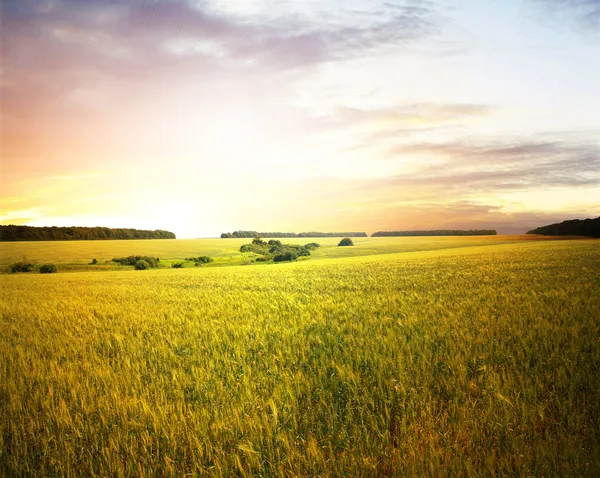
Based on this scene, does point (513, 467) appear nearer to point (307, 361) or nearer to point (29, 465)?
point (307, 361)

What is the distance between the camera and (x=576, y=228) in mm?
92250

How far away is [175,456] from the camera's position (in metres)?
3.70

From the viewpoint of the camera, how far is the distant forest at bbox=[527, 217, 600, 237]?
86.0 meters

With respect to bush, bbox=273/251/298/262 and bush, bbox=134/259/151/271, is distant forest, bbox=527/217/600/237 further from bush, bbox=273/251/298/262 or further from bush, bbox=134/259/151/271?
bush, bbox=134/259/151/271

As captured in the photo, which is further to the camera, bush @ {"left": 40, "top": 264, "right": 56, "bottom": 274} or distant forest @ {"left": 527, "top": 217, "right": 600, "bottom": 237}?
distant forest @ {"left": 527, "top": 217, "right": 600, "bottom": 237}

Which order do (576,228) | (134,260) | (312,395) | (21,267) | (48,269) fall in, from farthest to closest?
(576,228) → (134,260) → (21,267) → (48,269) → (312,395)

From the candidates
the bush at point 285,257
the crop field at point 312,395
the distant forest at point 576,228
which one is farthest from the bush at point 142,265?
the distant forest at point 576,228

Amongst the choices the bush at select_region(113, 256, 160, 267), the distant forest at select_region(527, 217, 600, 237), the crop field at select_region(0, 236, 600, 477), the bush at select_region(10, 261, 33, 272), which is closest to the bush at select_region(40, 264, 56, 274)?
the bush at select_region(10, 261, 33, 272)

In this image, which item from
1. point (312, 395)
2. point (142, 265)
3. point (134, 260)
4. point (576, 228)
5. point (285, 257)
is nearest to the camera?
point (312, 395)

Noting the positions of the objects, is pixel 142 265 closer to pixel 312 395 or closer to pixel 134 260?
pixel 134 260

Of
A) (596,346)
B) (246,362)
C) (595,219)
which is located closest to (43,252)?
(246,362)

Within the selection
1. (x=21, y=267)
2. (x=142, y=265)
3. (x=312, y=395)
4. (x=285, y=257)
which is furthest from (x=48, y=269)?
(x=312, y=395)

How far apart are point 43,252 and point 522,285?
7564 cm

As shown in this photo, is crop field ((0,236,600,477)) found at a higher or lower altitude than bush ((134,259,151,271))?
higher
